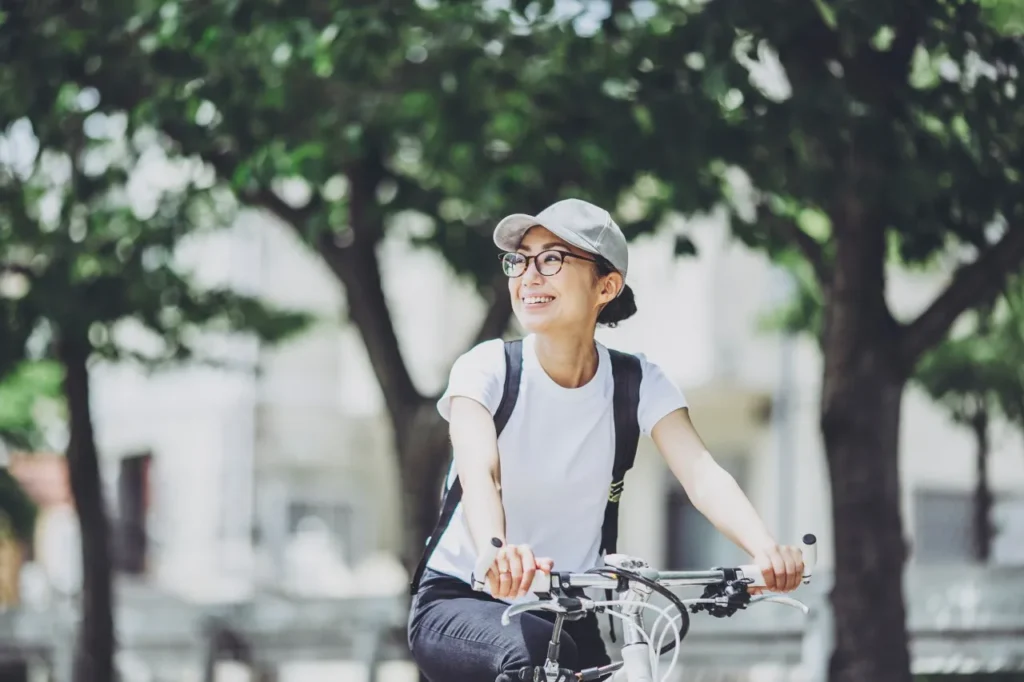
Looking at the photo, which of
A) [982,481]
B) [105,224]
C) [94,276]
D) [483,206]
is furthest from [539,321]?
[982,481]

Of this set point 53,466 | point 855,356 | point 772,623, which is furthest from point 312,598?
point 53,466

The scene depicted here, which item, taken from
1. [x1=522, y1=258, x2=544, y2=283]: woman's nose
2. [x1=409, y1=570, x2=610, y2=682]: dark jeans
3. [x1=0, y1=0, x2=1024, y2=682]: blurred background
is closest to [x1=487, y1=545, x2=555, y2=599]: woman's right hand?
[x1=409, y1=570, x2=610, y2=682]: dark jeans

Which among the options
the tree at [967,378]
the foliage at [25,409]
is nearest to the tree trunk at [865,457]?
the tree at [967,378]

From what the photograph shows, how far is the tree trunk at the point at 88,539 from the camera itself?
12609mm

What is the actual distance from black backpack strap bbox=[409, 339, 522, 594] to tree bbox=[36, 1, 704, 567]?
13.0ft

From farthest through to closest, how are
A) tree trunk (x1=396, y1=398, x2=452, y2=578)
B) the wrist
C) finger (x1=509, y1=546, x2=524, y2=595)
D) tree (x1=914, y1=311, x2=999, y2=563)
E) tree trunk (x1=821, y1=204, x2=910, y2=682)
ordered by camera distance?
tree (x1=914, y1=311, x2=999, y2=563), tree trunk (x1=396, y1=398, x2=452, y2=578), tree trunk (x1=821, y1=204, x2=910, y2=682), the wrist, finger (x1=509, y1=546, x2=524, y2=595)

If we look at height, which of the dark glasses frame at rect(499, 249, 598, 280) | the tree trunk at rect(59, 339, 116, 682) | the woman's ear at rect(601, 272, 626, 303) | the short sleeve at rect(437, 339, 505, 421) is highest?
the dark glasses frame at rect(499, 249, 598, 280)

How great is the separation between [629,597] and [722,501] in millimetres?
429

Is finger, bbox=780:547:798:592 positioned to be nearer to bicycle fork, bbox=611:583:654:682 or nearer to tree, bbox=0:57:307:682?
bicycle fork, bbox=611:583:654:682

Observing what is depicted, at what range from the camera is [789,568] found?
380 cm

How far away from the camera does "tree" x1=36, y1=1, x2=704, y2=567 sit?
8195 millimetres

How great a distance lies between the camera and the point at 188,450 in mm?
26938

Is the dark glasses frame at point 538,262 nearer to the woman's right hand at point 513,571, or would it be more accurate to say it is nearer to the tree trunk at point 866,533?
the woman's right hand at point 513,571

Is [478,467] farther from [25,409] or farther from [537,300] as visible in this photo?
[25,409]
